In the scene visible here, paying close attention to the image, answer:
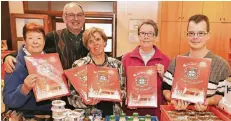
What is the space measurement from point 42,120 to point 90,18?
4132 mm

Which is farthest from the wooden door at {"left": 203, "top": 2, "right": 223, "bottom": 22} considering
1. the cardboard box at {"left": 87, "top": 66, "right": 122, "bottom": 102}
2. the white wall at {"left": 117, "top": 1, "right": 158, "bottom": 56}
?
the cardboard box at {"left": 87, "top": 66, "right": 122, "bottom": 102}

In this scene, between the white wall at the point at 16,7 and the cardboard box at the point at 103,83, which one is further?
the white wall at the point at 16,7

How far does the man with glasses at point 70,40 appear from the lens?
1874mm

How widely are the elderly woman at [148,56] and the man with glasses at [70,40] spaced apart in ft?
1.42

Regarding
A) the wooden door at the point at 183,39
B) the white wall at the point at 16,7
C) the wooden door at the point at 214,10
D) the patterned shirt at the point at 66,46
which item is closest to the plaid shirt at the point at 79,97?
the patterned shirt at the point at 66,46

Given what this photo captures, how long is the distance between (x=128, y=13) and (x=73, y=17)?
10.6ft

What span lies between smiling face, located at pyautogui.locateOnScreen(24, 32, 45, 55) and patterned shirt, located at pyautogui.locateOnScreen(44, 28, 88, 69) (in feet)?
1.39

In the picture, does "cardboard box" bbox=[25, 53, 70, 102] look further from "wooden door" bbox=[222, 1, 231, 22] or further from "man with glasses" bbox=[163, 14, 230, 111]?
"wooden door" bbox=[222, 1, 231, 22]

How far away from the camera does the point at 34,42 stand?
54.2 inches

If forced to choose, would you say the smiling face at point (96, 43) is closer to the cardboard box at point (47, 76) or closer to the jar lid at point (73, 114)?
the cardboard box at point (47, 76)

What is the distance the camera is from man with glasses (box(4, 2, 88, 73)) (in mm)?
1874

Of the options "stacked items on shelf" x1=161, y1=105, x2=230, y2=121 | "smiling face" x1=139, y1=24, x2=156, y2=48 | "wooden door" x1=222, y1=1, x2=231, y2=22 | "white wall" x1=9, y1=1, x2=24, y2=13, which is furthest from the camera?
"white wall" x1=9, y1=1, x2=24, y2=13

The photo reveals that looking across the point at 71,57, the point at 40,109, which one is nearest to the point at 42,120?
the point at 40,109

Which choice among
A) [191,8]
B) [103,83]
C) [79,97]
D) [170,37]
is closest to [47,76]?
[79,97]
